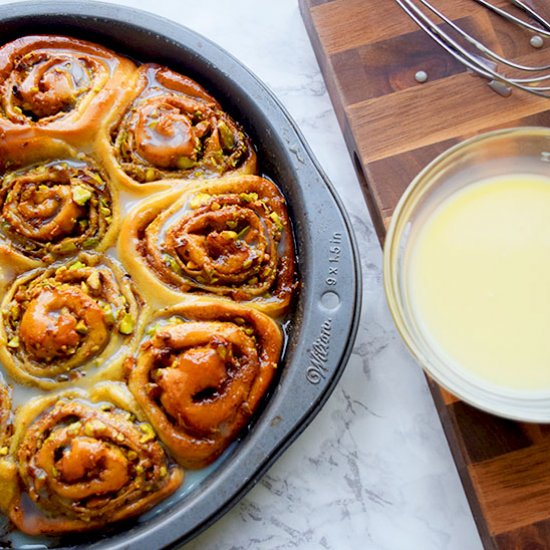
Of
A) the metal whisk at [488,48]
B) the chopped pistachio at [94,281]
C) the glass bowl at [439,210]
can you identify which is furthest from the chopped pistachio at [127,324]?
the metal whisk at [488,48]

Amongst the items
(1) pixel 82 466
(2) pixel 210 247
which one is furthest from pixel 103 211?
(1) pixel 82 466

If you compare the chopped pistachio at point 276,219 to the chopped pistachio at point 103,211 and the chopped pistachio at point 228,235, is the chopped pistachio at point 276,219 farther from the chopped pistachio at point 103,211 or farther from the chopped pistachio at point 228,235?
the chopped pistachio at point 103,211

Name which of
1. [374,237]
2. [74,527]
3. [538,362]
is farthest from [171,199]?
[538,362]

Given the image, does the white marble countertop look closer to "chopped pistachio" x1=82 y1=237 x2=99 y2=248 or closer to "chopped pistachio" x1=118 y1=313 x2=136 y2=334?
"chopped pistachio" x1=118 y1=313 x2=136 y2=334

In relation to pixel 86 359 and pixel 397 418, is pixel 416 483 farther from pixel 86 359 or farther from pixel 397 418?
pixel 86 359

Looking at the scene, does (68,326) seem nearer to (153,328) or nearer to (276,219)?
(153,328)

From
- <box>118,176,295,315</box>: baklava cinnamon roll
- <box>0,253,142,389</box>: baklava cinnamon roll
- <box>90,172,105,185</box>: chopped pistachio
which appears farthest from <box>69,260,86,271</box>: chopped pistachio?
<box>90,172,105,185</box>: chopped pistachio
